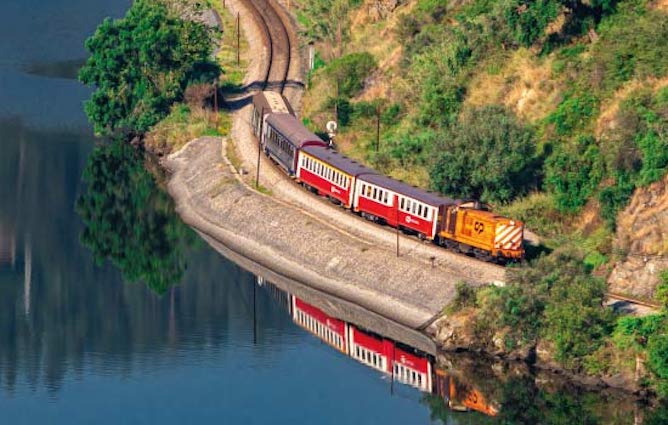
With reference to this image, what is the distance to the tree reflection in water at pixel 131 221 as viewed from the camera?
107812 mm

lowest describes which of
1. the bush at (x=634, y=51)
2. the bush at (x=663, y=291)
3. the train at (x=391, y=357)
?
the train at (x=391, y=357)

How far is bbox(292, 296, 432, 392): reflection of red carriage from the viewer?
87000 millimetres

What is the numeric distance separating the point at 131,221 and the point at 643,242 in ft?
136

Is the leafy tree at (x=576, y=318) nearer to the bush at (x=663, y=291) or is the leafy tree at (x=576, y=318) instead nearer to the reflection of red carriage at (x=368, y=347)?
the bush at (x=663, y=291)

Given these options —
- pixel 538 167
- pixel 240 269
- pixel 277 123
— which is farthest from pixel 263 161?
pixel 538 167

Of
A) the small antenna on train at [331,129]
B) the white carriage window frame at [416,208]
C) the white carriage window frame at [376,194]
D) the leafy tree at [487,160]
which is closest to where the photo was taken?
the white carriage window frame at [416,208]

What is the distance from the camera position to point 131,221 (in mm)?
118875

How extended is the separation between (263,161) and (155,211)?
8443 mm

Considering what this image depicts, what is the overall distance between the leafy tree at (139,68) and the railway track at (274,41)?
933cm

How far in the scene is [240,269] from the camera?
344ft

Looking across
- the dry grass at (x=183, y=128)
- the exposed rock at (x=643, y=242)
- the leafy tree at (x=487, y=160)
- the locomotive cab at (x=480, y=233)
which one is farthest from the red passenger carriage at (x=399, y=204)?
the dry grass at (x=183, y=128)

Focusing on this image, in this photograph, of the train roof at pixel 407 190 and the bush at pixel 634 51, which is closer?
the train roof at pixel 407 190

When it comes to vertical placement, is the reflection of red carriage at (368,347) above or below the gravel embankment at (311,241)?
below

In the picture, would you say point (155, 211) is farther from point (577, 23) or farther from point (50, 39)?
point (50, 39)
